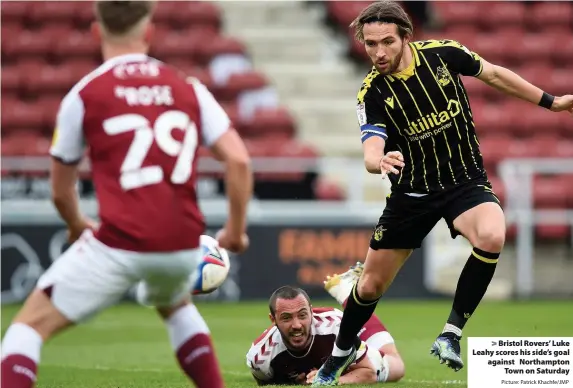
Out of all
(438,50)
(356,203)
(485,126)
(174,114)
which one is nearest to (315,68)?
(485,126)

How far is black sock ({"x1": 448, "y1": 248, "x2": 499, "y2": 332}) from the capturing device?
599 centimetres

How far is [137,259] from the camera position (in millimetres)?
4168

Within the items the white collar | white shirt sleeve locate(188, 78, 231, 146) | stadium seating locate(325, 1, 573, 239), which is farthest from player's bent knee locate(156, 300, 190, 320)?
stadium seating locate(325, 1, 573, 239)

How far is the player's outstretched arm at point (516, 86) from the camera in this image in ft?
20.9

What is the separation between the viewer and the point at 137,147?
413 centimetres

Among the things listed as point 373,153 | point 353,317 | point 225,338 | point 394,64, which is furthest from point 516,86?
point 225,338

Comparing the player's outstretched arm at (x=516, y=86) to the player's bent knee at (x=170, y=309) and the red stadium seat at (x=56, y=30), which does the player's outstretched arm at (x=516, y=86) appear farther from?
the red stadium seat at (x=56, y=30)

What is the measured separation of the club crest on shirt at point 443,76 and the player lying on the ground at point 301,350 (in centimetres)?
145

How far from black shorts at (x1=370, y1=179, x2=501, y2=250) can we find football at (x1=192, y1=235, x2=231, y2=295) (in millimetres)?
1205

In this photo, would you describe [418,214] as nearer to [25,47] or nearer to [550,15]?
[25,47]

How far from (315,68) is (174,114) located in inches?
575

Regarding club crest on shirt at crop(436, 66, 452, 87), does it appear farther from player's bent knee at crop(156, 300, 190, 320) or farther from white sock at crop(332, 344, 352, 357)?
player's bent knee at crop(156, 300, 190, 320)

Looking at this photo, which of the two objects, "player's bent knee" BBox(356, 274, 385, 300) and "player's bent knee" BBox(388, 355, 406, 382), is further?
"player's bent knee" BBox(388, 355, 406, 382)

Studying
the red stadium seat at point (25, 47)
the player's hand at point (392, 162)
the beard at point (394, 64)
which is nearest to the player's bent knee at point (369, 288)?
the player's hand at point (392, 162)
